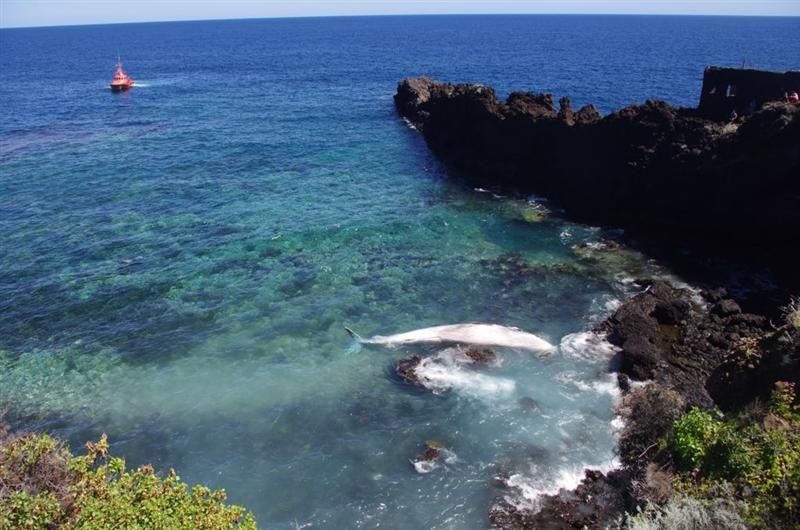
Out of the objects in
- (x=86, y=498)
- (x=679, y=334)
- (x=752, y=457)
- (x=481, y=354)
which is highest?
(x=752, y=457)

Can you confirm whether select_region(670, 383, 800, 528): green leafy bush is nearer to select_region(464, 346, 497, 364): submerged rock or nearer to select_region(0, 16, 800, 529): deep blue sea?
select_region(0, 16, 800, 529): deep blue sea

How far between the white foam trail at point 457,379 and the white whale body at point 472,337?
1073 millimetres

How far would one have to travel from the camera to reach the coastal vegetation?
12.6 m

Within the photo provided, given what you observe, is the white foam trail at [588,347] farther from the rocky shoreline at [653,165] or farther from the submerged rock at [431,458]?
the rocky shoreline at [653,165]

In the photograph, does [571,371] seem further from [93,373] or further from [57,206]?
[57,206]

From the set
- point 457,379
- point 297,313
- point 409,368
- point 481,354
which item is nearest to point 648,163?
point 481,354

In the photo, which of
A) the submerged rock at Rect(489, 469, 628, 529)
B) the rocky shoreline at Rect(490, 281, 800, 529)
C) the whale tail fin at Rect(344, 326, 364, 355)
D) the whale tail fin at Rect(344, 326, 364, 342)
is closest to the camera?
the rocky shoreline at Rect(490, 281, 800, 529)

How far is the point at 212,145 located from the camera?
6259 cm

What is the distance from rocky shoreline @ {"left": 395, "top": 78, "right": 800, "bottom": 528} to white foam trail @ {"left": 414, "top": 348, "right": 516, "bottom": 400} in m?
5.14

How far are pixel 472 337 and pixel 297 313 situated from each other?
31.7ft

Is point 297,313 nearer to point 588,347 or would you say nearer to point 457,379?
point 457,379

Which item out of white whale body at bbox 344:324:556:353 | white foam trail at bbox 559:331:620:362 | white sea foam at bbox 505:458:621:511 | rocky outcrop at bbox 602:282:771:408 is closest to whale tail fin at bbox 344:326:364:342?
white whale body at bbox 344:324:556:353

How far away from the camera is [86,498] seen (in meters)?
13.5

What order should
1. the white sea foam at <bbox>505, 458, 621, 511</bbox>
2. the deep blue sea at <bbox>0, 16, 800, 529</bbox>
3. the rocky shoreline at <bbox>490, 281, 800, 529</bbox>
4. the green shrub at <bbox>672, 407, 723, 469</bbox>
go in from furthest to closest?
the deep blue sea at <bbox>0, 16, 800, 529</bbox> < the white sea foam at <bbox>505, 458, 621, 511</bbox> < the rocky shoreline at <bbox>490, 281, 800, 529</bbox> < the green shrub at <bbox>672, 407, 723, 469</bbox>
